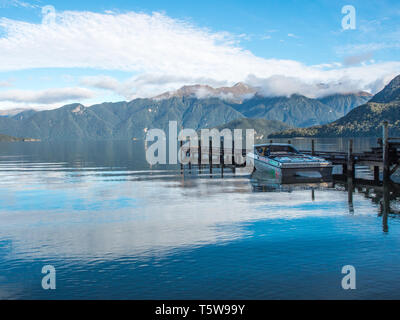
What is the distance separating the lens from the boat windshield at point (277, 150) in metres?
43.4

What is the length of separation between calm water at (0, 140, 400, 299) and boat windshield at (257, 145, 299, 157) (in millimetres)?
12303

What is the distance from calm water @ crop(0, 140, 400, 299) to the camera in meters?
12.1

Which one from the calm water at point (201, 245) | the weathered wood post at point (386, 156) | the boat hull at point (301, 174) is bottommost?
the calm water at point (201, 245)

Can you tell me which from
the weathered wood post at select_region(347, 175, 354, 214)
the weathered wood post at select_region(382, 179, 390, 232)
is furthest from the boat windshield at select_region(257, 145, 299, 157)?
the weathered wood post at select_region(382, 179, 390, 232)

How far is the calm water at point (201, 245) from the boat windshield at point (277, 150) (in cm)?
1230

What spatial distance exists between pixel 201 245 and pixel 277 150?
30173 mm

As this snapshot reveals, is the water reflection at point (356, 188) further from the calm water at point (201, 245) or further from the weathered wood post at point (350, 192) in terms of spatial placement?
the calm water at point (201, 245)

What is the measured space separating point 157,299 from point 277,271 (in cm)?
430

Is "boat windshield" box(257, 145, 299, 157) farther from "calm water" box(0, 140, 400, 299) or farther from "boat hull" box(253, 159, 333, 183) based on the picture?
"calm water" box(0, 140, 400, 299)

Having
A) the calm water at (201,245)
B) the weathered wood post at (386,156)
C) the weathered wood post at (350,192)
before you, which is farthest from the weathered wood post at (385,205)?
the weathered wood post at (350,192)

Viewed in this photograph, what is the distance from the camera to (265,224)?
20594mm

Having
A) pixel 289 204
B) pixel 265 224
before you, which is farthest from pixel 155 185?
pixel 265 224

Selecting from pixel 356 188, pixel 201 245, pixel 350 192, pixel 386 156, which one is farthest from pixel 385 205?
pixel 201 245
